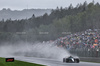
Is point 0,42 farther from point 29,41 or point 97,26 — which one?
point 97,26

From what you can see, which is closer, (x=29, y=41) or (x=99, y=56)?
(x=99, y=56)

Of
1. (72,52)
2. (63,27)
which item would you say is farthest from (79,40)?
(63,27)

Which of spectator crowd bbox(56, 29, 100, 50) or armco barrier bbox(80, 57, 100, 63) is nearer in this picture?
armco barrier bbox(80, 57, 100, 63)

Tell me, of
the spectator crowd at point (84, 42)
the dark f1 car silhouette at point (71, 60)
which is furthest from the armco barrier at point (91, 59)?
the spectator crowd at point (84, 42)

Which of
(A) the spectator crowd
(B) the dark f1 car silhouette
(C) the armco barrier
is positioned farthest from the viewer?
(A) the spectator crowd

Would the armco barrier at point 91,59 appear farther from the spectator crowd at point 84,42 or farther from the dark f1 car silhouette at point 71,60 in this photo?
the spectator crowd at point 84,42

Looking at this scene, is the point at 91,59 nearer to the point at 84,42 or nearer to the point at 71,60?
the point at 71,60

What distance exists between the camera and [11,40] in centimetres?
17738

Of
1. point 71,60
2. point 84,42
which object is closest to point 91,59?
point 71,60

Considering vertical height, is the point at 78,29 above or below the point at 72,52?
above

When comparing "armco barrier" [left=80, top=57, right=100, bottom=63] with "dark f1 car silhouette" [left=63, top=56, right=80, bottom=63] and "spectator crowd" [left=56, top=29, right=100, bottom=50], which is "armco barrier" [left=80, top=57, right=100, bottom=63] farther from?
"spectator crowd" [left=56, top=29, right=100, bottom=50]

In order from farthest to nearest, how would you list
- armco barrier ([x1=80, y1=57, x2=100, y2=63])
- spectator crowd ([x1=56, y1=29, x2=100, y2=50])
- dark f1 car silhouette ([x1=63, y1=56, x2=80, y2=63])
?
spectator crowd ([x1=56, y1=29, x2=100, y2=50])
armco barrier ([x1=80, y1=57, x2=100, y2=63])
dark f1 car silhouette ([x1=63, y1=56, x2=80, y2=63])

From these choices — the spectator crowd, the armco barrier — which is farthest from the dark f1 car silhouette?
the spectator crowd

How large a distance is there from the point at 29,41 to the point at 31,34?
14.2 meters
